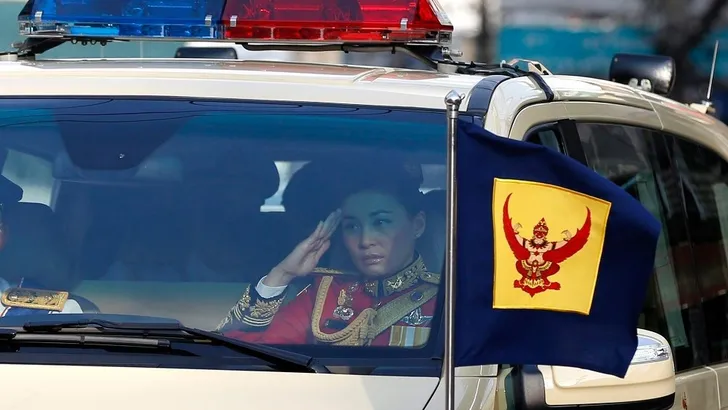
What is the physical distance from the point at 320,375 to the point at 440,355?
248 mm

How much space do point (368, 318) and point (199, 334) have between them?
1.15 feet

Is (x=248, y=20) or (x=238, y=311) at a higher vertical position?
(x=248, y=20)

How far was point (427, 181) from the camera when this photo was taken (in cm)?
303

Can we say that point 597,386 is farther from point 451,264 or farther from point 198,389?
point 198,389

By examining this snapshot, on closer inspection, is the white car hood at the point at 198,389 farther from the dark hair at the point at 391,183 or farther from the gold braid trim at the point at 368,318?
the dark hair at the point at 391,183

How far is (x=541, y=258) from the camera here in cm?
242

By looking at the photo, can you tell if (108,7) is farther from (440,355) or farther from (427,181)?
(440,355)

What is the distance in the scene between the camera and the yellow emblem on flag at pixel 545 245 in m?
2.43

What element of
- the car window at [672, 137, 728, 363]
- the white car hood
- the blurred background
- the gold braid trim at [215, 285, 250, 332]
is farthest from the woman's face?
the blurred background

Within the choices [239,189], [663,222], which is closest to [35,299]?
[239,189]

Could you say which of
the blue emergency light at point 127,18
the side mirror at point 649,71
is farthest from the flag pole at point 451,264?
the side mirror at point 649,71

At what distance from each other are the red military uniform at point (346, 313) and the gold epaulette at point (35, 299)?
35 centimetres

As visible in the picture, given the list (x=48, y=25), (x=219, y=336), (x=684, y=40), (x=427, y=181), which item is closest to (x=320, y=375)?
(x=219, y=336)

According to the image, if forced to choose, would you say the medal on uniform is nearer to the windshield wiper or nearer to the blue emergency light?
the windshield wiper
